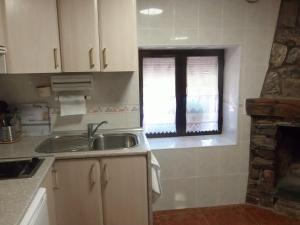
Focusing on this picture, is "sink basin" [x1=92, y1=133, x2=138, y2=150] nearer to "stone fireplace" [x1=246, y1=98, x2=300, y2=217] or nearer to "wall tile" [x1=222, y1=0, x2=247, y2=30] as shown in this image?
"stone fireplace" [x1=246, y1=98, x2=300, y2=217]

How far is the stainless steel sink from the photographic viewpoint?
2119mm

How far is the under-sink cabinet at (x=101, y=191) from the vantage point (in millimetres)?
1809

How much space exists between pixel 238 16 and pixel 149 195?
1.70 meters

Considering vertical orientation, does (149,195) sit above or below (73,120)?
below

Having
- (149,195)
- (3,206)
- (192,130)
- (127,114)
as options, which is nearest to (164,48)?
(127,114)

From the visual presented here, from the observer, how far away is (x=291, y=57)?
2336 mm

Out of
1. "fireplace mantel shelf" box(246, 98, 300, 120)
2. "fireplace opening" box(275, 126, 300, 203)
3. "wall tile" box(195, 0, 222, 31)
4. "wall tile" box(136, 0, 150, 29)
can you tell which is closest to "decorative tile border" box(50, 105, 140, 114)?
"wall tile" box(136, 0, 150, 29)

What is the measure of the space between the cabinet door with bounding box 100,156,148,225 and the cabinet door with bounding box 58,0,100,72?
72cm

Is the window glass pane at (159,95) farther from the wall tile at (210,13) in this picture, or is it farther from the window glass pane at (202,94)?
the wall tile at (210,13)

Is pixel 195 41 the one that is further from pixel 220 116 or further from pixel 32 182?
pixel 32 182

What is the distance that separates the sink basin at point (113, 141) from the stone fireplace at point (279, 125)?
45.1 inches

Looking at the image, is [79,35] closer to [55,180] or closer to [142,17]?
[142,17]

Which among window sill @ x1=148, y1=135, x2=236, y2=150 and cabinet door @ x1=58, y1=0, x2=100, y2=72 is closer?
cabinet door @ x1=58, y1=0, x2=100, y2=72

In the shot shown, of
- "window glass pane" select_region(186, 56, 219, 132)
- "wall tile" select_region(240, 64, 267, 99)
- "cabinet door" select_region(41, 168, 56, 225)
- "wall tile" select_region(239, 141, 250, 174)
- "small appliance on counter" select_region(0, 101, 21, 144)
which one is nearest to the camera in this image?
"cabinet door" select_region(41, 168, 56, 225)
